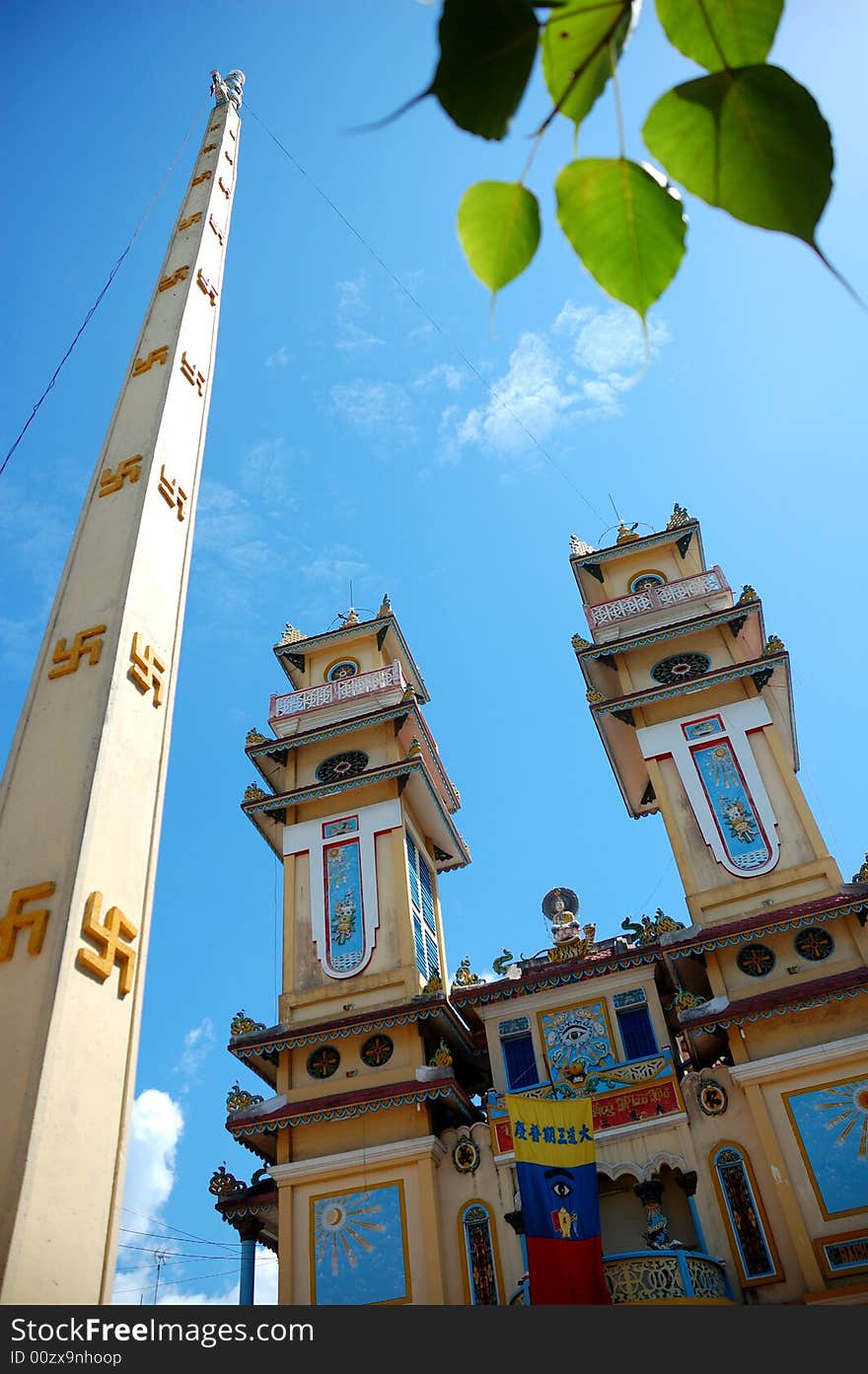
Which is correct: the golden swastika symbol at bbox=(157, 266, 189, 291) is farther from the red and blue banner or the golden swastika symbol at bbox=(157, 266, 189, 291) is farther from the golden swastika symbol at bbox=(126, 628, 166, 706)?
the red and blue banner

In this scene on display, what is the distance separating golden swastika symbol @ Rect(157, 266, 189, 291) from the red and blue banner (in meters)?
8.39

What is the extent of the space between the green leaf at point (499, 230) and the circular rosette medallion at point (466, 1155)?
13523mm

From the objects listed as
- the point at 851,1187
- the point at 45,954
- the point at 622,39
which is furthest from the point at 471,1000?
the point at 622,39

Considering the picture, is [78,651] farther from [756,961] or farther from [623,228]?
[756,961]

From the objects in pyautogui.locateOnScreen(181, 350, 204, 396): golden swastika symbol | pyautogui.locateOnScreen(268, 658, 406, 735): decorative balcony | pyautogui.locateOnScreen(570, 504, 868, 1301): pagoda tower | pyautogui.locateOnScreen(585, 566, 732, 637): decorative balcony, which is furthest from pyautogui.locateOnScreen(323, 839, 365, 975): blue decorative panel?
pyautogui.locateOnScreen(181, 350, 204, 396): golden swastika symbol

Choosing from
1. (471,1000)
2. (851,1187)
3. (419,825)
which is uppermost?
(419,825)

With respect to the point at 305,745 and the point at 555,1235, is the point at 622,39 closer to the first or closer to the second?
the point at 555,1235

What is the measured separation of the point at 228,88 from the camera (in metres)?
9.51

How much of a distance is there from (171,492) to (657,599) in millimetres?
13353

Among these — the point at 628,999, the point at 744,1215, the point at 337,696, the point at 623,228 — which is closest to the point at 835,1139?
the point at 744,1215

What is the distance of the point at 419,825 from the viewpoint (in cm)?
1759

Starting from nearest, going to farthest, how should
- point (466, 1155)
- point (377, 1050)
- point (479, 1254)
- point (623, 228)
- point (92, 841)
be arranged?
1. point (623, 228)
2. point (92, 841)
3. point (479, 1254)
4. point (466, 1155)
5. point (377, 1050)

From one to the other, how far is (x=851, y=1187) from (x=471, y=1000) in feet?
17.4

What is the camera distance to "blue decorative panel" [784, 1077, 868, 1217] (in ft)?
36.0
